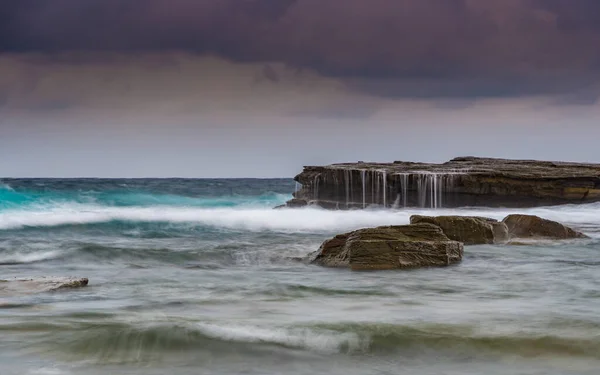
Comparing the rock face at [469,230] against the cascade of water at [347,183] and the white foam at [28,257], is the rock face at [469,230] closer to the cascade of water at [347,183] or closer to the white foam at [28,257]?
the white foam at [28,257]

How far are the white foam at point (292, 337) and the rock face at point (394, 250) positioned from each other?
4569mm

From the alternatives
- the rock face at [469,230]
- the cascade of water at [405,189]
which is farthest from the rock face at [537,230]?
the cascade of water at [405,189]

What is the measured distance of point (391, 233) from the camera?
43.9ft

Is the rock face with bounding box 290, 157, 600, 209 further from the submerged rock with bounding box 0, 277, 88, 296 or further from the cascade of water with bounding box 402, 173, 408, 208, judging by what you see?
the submerged rock with bounding box 0, 277, 88, 296

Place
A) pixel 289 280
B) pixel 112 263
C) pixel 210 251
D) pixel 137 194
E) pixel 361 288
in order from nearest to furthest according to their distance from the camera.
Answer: pixel 361 288, pixel 289 280, pixel 112 263, pixel 210 251, pixel 137 194

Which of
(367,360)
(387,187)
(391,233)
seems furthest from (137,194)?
(367,360)

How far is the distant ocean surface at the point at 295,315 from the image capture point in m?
7.48

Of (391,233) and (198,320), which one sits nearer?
(198,320)

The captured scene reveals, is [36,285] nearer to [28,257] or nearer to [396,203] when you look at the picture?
[28,257]

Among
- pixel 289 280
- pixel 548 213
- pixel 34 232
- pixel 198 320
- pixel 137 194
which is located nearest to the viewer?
pixel 198 320

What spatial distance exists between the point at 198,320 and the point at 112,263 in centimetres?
703

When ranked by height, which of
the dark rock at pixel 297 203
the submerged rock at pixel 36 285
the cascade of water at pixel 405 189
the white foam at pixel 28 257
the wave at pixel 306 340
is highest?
the cascade of water at pixel 405 189

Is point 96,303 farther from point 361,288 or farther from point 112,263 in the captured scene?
point 112,263

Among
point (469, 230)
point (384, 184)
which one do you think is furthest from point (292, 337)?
point (384, 184)
